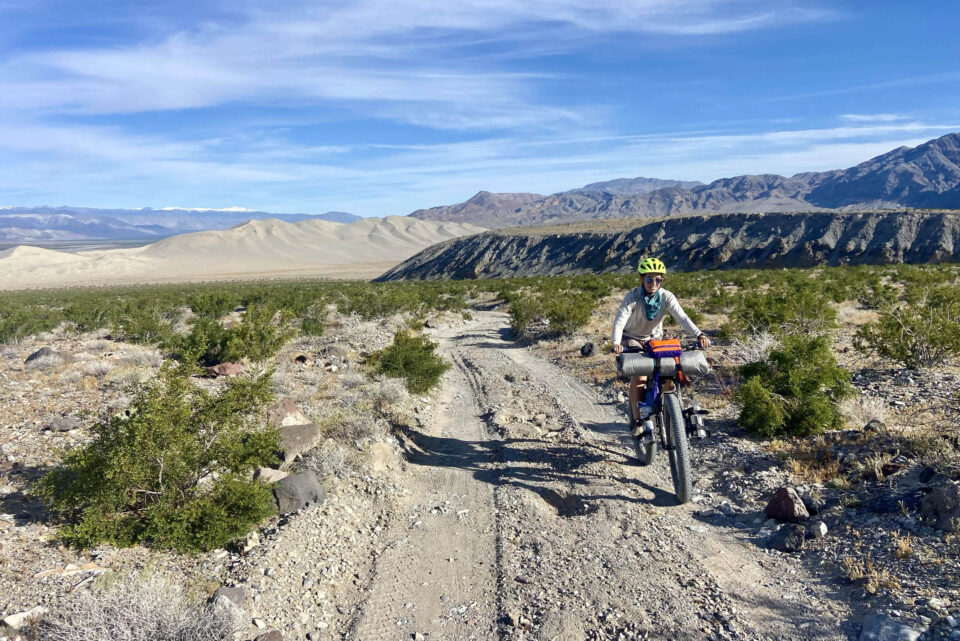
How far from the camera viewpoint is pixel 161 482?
4750 mm

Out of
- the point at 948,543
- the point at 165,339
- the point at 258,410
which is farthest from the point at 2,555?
the point at 165,339

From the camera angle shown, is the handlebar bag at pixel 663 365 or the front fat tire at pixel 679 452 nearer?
the front fat tire at pixel 679 452

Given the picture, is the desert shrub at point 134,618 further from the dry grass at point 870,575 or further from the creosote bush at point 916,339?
the creosote bush at point 916,339

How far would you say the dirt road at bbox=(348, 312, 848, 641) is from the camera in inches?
150

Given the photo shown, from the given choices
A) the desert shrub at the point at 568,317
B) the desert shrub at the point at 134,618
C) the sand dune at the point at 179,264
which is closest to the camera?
the desert shrub at the point at 134,618

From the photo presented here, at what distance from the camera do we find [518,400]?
10.0 metres

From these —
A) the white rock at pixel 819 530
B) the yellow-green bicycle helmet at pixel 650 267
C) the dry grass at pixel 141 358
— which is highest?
the yellow-green bicycle helmet at pixel 650 267

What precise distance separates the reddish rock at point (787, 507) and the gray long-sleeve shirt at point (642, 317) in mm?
1771

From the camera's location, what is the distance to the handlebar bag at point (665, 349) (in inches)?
226

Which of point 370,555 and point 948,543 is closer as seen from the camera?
point 948,543

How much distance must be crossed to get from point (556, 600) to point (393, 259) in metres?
194

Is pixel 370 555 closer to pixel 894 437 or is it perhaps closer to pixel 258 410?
pixel 258 410

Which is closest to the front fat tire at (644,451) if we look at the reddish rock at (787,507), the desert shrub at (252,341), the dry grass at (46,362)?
the reddish rock at (787,507)

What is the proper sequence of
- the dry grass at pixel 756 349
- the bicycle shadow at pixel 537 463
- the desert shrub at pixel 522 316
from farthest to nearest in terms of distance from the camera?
the desert shrub at pixel 522 316
the dry grass at pixel 756 349
the bicycle shadow at pixel 537 463
